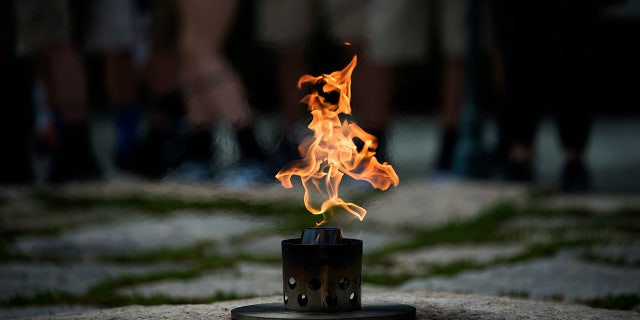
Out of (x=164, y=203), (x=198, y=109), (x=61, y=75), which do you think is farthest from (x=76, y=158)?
(x=164, y=203)

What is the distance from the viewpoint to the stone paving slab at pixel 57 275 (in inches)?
170

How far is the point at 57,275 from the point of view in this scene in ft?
15.0

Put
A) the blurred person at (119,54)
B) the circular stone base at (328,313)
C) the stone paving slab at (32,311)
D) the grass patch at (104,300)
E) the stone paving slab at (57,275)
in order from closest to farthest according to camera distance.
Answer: the circular stone base at (328,313) → the stone paving slab at (32,311) → the grass patch at (104,300) → the stone paving slab at (57,275) → the blurred person at (119,54)

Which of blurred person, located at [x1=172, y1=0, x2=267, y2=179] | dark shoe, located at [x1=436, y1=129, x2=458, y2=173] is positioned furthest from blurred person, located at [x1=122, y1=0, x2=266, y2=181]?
dark shoe, located at [x1=436, y1=129, x2=458, y2=173]

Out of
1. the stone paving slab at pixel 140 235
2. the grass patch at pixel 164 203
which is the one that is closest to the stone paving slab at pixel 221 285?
the stone paving slab at pixel 140 235

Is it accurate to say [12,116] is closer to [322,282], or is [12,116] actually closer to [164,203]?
[164,203]

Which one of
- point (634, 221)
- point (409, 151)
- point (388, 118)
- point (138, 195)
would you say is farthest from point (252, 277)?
point (409, 151)

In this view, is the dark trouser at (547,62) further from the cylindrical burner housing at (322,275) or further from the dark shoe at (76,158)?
the cylindrical burner housing at (322,275)

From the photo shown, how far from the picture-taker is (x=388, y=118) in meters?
7.76

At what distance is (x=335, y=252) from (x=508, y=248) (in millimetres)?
2204

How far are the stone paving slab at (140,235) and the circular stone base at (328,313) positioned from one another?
2.04m

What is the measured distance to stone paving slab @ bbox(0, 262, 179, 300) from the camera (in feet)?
14.2

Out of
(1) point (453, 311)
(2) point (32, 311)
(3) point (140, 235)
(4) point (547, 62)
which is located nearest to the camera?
(1) point (453, 311)

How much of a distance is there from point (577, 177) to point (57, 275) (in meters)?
3.25
